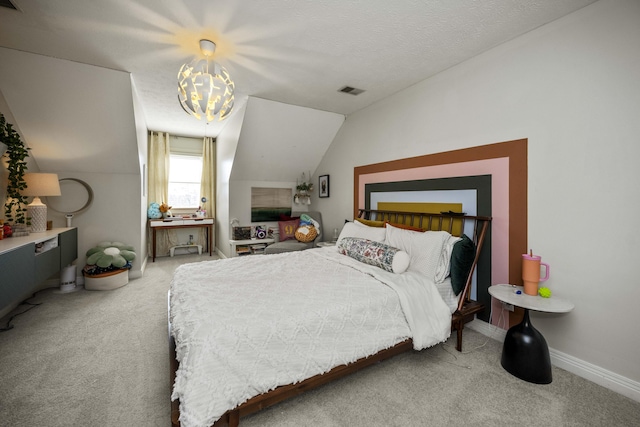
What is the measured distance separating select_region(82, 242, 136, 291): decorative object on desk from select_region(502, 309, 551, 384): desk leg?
14.7ft

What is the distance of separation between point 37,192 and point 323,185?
3.80 m

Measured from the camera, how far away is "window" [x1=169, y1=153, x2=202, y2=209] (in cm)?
575

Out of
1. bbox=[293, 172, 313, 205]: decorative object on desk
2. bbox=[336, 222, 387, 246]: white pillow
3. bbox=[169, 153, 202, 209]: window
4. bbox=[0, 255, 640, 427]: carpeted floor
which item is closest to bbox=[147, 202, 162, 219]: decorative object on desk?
bbox=[169, 153, 202, 209]: window

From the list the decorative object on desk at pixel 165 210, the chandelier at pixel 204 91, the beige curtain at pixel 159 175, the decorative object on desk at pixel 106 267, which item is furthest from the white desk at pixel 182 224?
the chandelier at pixel 204 91

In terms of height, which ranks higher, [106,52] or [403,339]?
[106,52]

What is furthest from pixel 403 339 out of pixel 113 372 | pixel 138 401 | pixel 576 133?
pixel 113 372

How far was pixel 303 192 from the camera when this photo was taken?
5.28 m

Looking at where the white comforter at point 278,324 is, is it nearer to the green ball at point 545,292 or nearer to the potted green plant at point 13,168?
the green ball at point 545,292

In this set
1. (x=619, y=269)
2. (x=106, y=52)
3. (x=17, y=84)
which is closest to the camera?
(x=619, y=269)

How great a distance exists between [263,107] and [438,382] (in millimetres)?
3775

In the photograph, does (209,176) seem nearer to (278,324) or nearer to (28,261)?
(28,261)

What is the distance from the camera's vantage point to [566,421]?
1.53 meters

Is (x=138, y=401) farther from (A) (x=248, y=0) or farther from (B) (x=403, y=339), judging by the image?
(A) (x=248, y=0)

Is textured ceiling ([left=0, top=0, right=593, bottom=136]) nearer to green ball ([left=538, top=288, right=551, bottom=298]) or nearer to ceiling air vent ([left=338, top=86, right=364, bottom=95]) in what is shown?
ceiling air vent ([left=338, top=86, right=364, bottom=95])
